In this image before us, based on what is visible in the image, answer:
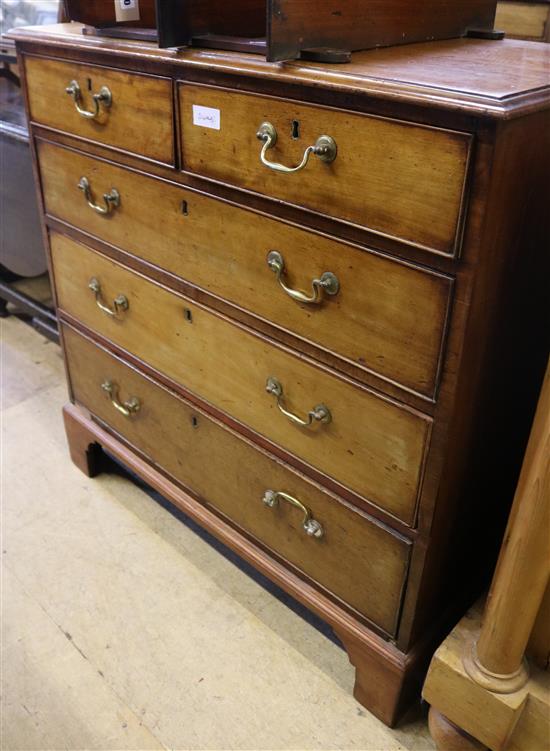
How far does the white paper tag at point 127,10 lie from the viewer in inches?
47.1

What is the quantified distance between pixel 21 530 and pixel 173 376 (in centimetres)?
61

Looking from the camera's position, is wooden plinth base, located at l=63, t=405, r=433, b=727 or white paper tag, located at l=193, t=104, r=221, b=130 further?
wooden plinth base, located at l=63, t=405, r=433, b=727

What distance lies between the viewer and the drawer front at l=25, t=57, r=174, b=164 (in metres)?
1.08

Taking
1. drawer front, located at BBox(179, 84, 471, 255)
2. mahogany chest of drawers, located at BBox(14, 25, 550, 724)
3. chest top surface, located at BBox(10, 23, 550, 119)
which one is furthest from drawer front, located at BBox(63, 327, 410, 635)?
chest top surface, located at BBox(10, 23, 550, 119)

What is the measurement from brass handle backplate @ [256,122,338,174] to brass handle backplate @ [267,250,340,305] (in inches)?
5.1

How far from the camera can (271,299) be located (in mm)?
1041

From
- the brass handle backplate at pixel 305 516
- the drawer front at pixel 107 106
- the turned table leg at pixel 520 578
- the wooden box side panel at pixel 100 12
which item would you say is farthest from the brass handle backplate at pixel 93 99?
the turned table leg at pixel 520 578

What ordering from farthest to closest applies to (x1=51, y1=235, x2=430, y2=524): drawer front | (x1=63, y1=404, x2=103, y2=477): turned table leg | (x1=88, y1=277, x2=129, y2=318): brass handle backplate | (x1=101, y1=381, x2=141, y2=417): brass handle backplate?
(x1=63, y1=404, x2=103, y2=477): turned table leg
(x1=101, y1=381, x2=141, y2=417): brass handle backplate
(x1=88, y1=277, x2=129, y2=318): brass handle backplate
(x1=51, y1=235, x2=430, y2=524): drawer front

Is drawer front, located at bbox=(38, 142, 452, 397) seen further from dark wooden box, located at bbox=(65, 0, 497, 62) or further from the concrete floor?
the concrete floor

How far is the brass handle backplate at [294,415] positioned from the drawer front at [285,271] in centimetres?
10

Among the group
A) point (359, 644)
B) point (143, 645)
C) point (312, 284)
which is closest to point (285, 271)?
point (312, 284)

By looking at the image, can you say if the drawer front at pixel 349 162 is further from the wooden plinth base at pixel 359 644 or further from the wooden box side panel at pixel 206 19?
the wooden plinth base at pixel 359 644

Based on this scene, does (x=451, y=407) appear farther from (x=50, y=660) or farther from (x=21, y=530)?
(x=21, y=530)

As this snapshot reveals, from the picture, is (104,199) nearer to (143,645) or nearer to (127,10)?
(127,10)
